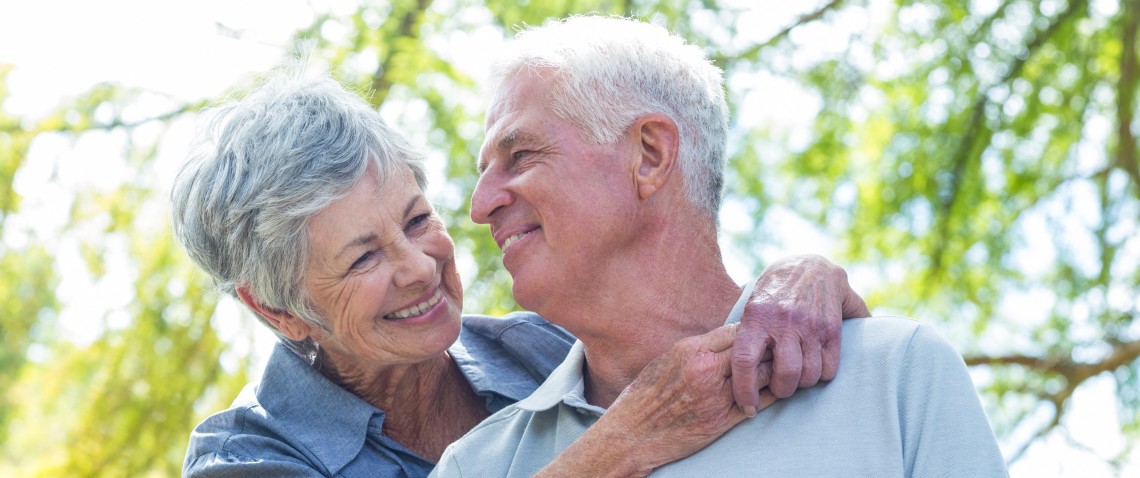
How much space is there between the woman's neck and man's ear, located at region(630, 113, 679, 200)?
2.89 feet

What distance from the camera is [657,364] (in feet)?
6.63

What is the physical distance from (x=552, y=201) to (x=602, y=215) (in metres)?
0.10

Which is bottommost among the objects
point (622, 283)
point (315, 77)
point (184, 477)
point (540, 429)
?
point (184, 477)

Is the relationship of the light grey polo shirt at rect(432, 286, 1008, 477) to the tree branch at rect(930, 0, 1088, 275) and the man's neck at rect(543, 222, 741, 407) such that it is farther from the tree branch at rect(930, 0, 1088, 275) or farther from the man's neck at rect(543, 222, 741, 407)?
the tree branch at rect(930, 0, 1088, 275)

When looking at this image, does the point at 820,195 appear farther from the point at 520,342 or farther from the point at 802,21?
the point at 520,342

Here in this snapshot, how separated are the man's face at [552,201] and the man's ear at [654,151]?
0.02 metres

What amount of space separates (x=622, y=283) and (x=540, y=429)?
35cm

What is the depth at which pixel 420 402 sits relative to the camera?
2.85 meters

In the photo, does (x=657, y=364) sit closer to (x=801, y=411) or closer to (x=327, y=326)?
(x=801, y=411)

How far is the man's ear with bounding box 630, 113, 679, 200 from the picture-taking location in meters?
2.21

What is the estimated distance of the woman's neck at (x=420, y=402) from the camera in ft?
9.14

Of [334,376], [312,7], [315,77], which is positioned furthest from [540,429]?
[312,7]

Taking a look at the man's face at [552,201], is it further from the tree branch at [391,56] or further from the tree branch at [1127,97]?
the tree branch at [1127,97]

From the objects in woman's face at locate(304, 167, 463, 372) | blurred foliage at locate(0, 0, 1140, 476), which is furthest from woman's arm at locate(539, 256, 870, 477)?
blurred foliage at locate(0, 0, 1140, 476)
